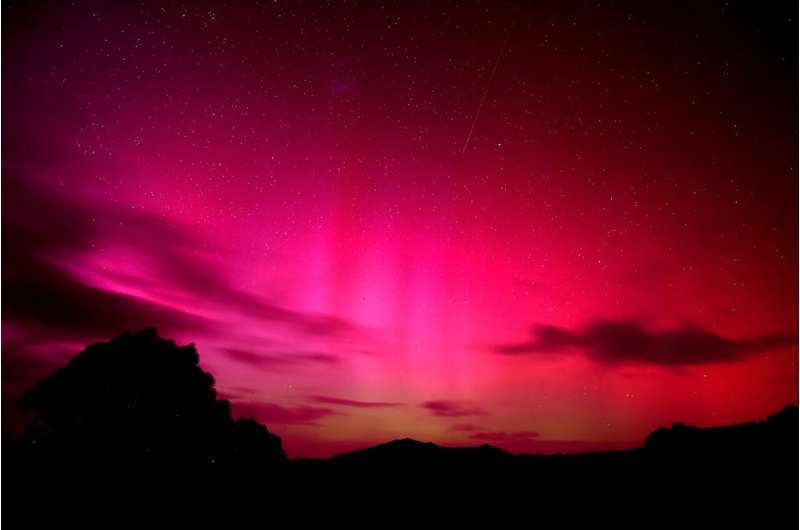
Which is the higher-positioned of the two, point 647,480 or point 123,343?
point 123,343

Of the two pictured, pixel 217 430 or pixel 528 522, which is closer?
pixel 528 522

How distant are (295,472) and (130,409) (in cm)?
595

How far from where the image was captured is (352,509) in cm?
1556

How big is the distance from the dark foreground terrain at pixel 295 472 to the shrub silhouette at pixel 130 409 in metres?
0.04

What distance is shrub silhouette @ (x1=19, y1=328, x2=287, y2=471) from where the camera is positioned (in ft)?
57.8

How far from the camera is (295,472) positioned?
1925cm

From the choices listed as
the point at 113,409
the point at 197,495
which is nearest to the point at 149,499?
the point at 197,495

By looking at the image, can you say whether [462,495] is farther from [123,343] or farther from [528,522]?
[123,343]

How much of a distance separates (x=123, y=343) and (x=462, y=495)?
40.1 ft

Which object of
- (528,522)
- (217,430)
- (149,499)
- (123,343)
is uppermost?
(123,343)

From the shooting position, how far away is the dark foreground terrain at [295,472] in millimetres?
13945

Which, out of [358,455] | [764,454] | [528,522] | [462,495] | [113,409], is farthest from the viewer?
[358,455]

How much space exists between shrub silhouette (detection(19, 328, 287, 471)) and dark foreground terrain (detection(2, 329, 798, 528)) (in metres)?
0.04

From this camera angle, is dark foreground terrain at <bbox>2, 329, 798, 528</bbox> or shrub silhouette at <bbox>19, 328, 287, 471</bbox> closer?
dark foreground terrain at <bbox>2, 329, 798, 528</bbox>
